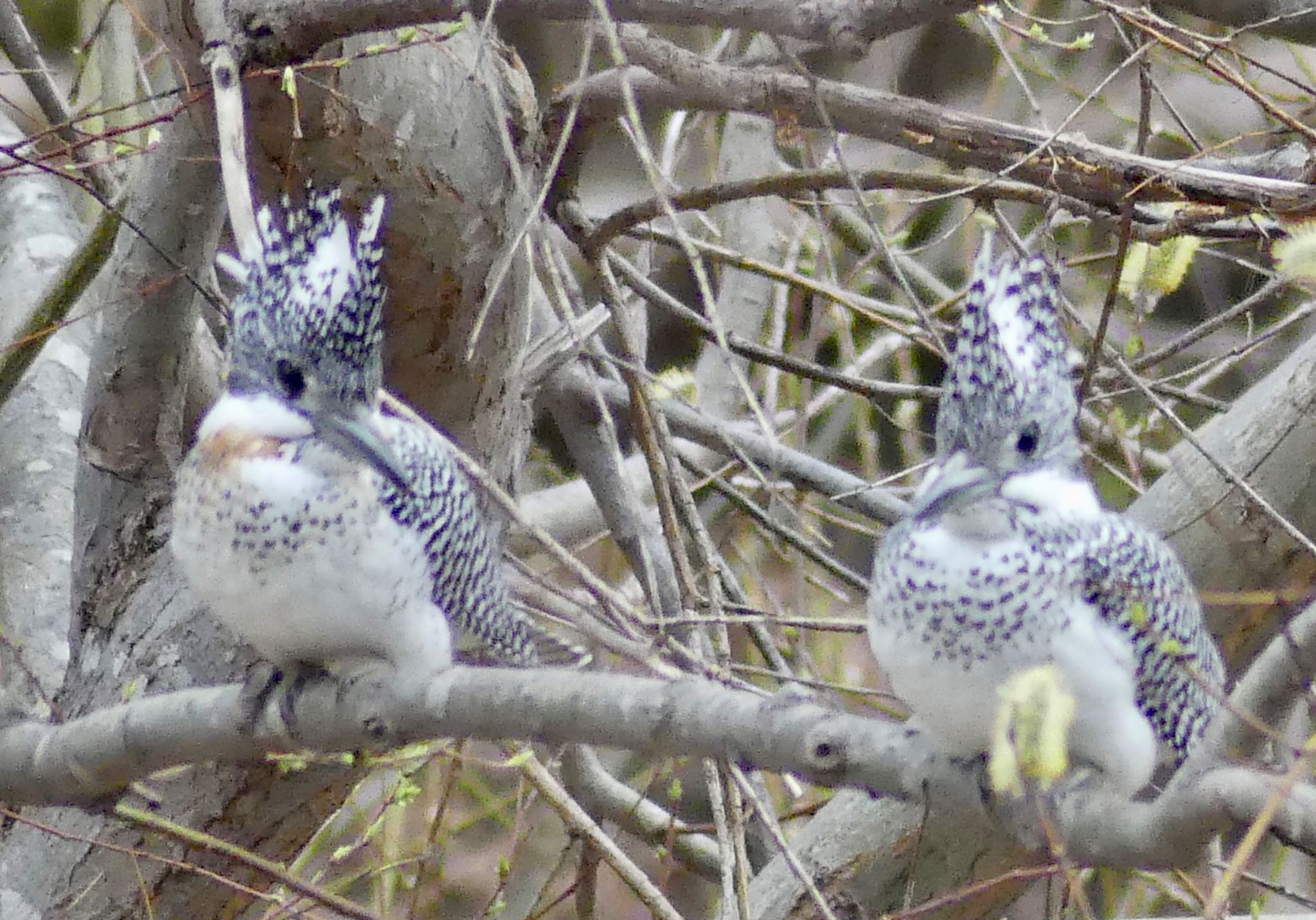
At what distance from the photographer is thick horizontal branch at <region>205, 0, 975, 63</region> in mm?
1487

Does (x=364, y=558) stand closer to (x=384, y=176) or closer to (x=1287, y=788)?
(x=384, y=176)

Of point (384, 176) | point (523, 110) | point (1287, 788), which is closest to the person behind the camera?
point (1287, 788)

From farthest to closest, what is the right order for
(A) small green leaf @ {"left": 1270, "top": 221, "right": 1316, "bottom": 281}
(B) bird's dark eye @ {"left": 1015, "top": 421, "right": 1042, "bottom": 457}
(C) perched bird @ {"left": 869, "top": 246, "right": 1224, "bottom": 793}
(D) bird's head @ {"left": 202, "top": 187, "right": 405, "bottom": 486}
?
(D) bird's head @ {"left": 202, "top": 187, "right": 405, "bottom": 486}
(B) bird's dark eye @ {"left": 1015, "top": 421, "right": 1042, "bottom": 457}
(C) perched bird @ {"left": 869, "top": 246, "right": 1224, "bottom": 793}
(A) small green leaf @ {"left": 1270, "top": 221, "right": 1316, "bottom": 281}

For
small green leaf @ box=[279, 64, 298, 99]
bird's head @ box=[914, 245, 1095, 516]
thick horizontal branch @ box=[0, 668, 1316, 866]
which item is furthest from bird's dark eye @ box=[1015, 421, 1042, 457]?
small green leaf @ box=[279, 64, 298, 99]

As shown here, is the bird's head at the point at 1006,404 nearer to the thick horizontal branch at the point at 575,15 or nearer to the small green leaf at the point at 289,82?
the thick horizontal branch at the point at 575,15

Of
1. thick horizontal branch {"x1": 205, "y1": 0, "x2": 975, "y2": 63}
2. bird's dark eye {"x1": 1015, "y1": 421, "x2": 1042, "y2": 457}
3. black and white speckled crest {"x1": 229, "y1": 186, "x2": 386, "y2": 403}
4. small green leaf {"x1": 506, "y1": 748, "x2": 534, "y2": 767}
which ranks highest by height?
thick horizontal branch {"x1": 205, "y1": 0, "x2": 975, "y2": 63}

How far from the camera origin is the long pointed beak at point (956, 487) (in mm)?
1686

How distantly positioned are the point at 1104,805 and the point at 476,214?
129 cm

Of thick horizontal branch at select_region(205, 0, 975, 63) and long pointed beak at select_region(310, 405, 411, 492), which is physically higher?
thick horizontal branch at select_region(205, 0, 975, 63)

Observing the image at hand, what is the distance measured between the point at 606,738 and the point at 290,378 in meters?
0.73

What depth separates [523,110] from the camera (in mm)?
2254

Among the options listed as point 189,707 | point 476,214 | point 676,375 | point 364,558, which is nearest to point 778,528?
point 676,375

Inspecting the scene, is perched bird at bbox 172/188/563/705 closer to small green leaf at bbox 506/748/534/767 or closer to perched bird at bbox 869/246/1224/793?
small green leaf at bbox 506/748/534/767

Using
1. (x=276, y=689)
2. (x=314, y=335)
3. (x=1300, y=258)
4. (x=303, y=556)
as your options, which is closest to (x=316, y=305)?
(x=314, y=335)
